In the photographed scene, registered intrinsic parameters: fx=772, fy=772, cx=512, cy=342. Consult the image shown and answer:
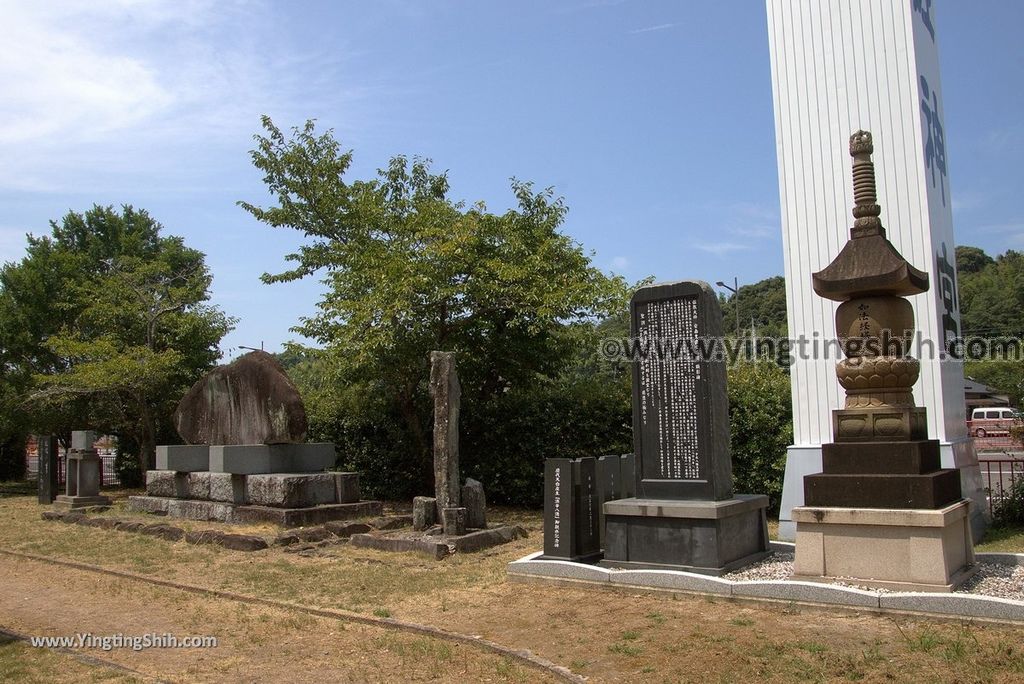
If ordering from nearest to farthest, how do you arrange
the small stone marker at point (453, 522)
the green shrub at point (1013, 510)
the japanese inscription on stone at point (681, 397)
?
the japanese inscription on stone at point (681, 397)
the small stone marker at point (453, 522)
the green shrub at point (1013, 510)

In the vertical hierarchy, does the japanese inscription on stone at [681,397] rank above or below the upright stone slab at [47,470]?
above

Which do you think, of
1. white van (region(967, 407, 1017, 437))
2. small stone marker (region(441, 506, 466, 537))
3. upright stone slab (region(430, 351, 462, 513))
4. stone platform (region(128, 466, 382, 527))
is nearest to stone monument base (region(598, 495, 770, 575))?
small stone marker (region(441, 506, 466, 537))

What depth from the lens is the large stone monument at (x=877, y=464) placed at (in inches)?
257

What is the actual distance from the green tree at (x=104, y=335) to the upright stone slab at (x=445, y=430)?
8.73m

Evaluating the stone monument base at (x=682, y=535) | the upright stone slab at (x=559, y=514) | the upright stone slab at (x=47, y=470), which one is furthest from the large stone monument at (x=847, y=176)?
the upright stone slab at (x=47, y=470)

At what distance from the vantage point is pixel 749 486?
39.3ft

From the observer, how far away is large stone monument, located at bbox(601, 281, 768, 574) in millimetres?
7469

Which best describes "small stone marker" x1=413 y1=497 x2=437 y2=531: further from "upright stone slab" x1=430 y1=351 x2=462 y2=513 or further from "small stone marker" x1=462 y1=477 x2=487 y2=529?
"small stone marker" x1=462 y1=477 x2=487 y2=529

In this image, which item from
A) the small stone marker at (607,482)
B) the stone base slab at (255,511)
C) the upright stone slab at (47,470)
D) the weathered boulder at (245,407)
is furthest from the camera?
the upright stone slab at (47,470)

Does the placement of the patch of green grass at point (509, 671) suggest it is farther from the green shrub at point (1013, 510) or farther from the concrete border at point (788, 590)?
the green shrub at point (1013, 510)

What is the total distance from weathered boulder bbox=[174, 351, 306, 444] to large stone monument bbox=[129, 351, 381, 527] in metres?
0.02

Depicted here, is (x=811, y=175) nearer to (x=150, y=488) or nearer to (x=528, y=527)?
(x=528, y=527)

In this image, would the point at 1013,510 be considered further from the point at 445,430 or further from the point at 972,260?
the point at 972,260

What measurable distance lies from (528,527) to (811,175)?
6625mm
